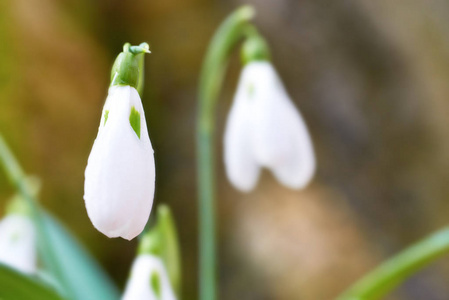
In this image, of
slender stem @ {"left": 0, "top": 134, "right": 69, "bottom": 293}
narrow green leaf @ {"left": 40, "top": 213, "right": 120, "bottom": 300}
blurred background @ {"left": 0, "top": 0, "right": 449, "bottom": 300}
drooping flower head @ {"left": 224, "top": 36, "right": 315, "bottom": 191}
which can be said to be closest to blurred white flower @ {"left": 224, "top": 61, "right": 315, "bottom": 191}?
drooping flower head @ {"left": 224, "top": 36, "right": 315, "bottom": 191}

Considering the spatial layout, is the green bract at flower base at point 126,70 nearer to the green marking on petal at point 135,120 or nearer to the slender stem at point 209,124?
the green marking on petal at point 135,120

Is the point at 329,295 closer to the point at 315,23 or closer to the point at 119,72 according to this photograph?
the point at 315,23

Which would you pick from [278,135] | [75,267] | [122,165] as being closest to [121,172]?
[122,165]

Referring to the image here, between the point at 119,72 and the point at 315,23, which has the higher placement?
the point at 315,23

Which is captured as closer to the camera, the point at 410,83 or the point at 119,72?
the point at 119,72

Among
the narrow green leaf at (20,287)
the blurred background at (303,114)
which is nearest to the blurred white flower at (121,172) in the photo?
the narrow green leaf at (20,287)

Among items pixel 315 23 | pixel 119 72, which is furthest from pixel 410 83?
pixel 119 72

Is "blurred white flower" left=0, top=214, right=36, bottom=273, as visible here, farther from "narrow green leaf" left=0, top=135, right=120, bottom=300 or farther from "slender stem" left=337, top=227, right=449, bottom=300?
"slender stem" left=337, top=227, right=449, bottom=300

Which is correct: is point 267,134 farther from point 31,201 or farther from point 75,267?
point 75,267

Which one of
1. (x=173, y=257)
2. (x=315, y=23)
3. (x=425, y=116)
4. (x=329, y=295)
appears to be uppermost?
(x=315, y=23)
